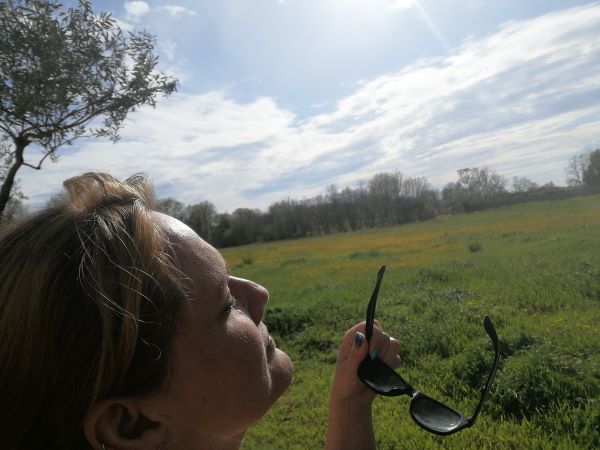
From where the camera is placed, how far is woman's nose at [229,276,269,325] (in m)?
1.38

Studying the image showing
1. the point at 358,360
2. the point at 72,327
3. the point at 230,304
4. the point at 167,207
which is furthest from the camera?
the point at 167,207

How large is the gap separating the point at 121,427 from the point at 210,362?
0.25 metres

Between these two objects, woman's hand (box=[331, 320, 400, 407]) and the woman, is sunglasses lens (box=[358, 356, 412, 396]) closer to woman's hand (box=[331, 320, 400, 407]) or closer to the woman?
woman's hand (box=[331, 320, 400, 407])

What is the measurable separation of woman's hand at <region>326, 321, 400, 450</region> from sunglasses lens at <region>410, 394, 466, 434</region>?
18 centimetres

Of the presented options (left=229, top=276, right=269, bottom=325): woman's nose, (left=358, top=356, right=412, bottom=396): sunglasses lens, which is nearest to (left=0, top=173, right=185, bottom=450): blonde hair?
(left=229, top=276, right=269, bottom=325): woman's nose

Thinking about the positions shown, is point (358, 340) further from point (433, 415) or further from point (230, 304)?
point (230, 304)

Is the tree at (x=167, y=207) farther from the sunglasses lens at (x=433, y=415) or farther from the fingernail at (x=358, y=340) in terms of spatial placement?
the sunglasses lens at (x=433, y=415)

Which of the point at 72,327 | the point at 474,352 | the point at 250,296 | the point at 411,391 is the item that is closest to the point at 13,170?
the point at 250,296

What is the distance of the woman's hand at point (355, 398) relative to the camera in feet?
6.11

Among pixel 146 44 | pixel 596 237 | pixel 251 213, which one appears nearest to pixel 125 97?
pixel 146 44

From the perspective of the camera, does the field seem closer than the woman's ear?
No

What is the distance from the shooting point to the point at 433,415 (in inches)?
71.7

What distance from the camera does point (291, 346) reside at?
28.2ft

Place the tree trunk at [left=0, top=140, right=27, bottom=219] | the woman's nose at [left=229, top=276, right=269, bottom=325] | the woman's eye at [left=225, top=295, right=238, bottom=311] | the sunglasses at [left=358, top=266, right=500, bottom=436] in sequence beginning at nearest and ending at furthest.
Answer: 1. the woman's eye at [left=225, top=295, right=238, bottom=311]
2. the woman's nose at [left=229, top=276, right=269, bottom=325]
3. the sunglasses at [left=358, top=266, right=500, bottom=436]
4. the tree trunk at [left=0, top=140, right=27, bottom=219]
